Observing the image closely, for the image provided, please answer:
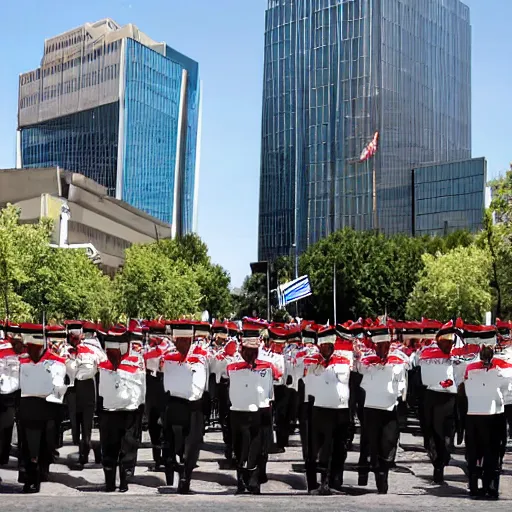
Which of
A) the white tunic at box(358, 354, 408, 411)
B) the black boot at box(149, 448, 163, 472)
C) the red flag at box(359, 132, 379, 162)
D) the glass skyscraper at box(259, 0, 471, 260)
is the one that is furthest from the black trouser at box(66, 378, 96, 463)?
the glass skyscraper at box(259, 0, 471, 260)

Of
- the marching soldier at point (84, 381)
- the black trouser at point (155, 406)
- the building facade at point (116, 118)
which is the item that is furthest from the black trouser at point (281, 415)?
the building facade at point (116, 118)

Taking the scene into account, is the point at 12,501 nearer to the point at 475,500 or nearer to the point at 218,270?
the point at 475,500

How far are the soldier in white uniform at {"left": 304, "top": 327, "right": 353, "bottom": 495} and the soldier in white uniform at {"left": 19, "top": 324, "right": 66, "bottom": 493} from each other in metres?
3.10

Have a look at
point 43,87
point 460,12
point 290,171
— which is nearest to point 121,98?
point 43,87

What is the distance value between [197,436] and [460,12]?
143953 millimetres

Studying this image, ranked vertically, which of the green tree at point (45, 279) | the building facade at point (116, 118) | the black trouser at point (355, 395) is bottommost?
the black trouser at point (355, 395)

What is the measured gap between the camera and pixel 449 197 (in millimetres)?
114500

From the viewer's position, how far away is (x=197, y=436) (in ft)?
41.1

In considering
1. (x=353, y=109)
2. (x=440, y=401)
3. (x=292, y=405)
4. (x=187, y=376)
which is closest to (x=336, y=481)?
(x=187, y=376)

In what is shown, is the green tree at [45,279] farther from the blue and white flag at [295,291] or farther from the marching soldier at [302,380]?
the marching soldier at [302,380]

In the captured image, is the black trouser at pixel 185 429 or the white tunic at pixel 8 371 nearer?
the black trouser at pixel 185 429

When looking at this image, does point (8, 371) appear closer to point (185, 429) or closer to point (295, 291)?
point (185, 429)

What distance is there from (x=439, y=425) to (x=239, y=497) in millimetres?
3558

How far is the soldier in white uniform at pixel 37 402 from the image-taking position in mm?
12427
